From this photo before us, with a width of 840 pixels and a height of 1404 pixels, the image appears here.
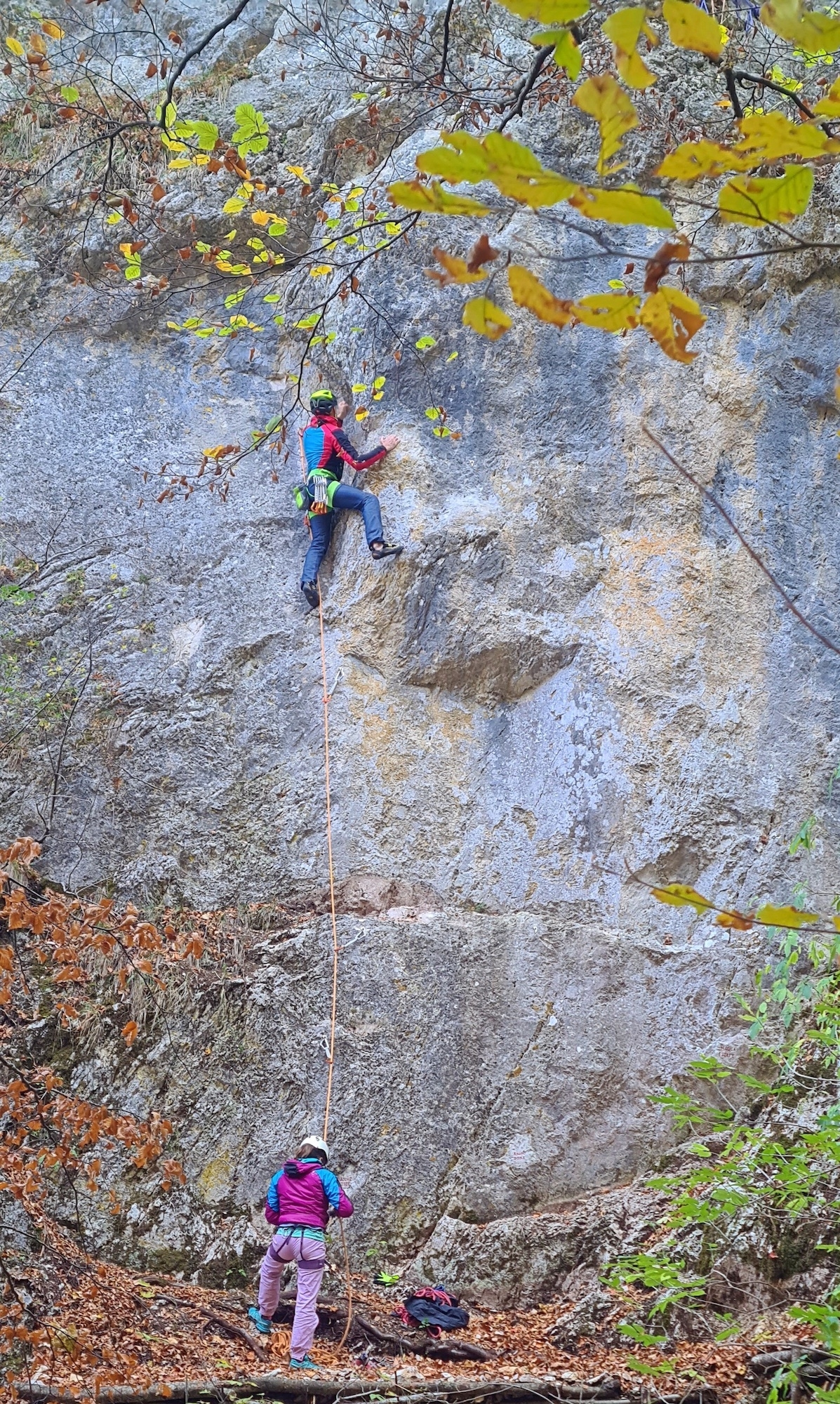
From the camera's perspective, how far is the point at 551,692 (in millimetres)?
8000

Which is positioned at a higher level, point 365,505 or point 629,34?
point 365,505

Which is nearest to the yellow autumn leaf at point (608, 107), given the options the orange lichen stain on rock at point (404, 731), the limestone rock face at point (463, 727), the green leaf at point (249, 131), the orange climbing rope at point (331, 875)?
the green leaf at point (249, 131)

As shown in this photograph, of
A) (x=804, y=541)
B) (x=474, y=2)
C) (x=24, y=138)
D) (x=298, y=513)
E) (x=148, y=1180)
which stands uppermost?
(x=474, y=2)

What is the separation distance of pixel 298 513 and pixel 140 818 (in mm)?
2990

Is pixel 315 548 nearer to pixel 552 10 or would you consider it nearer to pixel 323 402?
pixel 323 402

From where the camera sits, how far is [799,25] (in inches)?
58.6

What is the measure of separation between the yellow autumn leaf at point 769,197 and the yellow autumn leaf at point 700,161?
40 millimetres

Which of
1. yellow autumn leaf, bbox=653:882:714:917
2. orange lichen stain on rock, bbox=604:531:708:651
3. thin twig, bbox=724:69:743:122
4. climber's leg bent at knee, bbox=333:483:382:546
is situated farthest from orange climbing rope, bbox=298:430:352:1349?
thin twig, bbox=724:69:743:122

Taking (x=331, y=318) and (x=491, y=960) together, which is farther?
(x=331, y=318)

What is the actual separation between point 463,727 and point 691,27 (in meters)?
6.60

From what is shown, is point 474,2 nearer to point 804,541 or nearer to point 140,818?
point 804,541

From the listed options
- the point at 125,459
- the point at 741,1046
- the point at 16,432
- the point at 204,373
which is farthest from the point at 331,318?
the point at 741,1046

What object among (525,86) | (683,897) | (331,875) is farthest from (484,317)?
(331,875)

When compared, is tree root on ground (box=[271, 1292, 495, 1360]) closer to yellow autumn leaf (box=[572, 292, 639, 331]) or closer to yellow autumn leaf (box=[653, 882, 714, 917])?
yellow autumn leaf (box=[653, 882, 714, 917])
